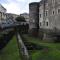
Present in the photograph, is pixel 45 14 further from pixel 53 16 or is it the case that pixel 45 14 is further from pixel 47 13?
pixel 53 16

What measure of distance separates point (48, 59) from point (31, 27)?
542 inches

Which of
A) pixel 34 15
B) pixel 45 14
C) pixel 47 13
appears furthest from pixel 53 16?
pixel 34 15

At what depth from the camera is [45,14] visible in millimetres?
17422

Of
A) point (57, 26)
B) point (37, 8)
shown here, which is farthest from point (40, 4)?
point (57, 26)

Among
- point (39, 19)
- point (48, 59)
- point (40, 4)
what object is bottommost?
point (48, 59)

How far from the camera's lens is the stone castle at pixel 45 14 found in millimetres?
14262

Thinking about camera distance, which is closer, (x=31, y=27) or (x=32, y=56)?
(x=32, y=56)

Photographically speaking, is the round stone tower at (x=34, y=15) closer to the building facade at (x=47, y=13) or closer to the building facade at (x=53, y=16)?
the building facade at (x=47, y=13)

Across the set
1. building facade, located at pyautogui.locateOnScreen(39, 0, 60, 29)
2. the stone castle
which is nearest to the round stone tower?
the stone castle

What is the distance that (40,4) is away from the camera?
60.8 ft

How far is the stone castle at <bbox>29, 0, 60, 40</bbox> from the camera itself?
14.3 metres

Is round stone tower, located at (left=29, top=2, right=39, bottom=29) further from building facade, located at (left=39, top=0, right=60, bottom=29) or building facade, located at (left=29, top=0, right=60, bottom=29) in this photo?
building facade, located at (left=39, top=0, right=60, bottom=29)

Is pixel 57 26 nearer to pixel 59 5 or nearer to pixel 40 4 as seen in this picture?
pixel 59 5

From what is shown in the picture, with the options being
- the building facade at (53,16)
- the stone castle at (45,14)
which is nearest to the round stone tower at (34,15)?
the stone castle at (45,14)
